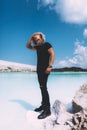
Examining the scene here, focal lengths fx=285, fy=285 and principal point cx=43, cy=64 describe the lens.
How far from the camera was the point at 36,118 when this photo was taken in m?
2.56

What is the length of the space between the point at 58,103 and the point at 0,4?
4.69 feet

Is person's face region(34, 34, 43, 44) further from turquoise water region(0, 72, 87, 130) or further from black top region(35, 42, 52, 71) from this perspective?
turquoise water region(0, 72, 87, 130)

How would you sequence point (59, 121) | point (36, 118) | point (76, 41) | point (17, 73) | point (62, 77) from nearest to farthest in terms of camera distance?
point (59, 121) < point (36, 118) < point (76, 41) < point (62, 77) < point (17, 73)

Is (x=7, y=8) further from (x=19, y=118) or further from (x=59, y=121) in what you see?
(x=59, y=121)

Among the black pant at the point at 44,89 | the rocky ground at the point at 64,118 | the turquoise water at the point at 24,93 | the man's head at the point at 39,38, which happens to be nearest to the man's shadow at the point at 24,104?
the turquoise water at the point at 24,93

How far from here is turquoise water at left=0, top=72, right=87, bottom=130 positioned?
2563 millimetres

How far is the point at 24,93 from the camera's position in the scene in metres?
3.35

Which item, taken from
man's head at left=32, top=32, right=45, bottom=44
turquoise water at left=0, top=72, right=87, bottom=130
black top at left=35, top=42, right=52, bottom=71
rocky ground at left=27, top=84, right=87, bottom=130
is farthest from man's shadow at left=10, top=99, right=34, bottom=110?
man's head at left=32, top=32, right=45, bottom=44

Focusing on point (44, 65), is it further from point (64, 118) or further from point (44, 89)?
point (64, 118)

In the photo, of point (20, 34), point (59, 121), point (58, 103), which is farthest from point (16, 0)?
point (59, 121)

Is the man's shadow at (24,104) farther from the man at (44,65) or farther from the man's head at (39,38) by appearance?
the man's head at (39,38)

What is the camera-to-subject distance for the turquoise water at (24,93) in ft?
8.41

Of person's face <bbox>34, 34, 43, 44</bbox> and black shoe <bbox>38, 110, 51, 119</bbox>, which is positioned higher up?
person's face <bbox>34, 34, 43, 44</bbox>

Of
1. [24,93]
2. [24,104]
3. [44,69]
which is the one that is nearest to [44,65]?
[44,69]
